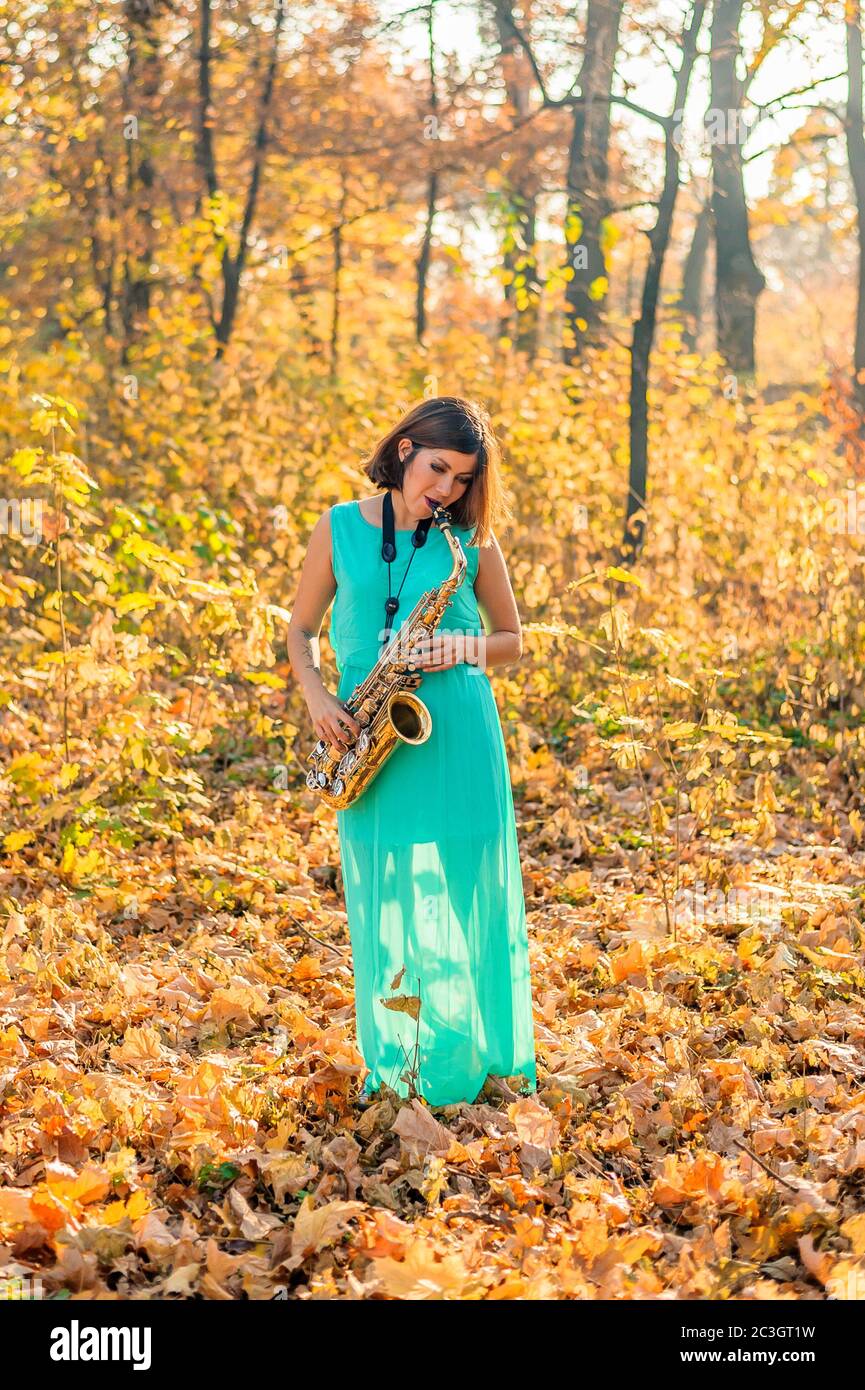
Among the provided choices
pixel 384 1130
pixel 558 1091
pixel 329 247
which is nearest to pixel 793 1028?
pixel 558 1091

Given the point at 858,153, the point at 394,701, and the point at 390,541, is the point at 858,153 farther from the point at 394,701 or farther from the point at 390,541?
the point at 394,701

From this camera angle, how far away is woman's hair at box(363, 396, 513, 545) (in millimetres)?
3811

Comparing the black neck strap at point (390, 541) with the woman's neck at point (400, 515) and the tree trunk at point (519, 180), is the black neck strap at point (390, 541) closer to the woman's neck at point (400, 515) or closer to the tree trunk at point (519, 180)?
the woman's neck at point (400, 515)

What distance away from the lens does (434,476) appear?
384 centimetres

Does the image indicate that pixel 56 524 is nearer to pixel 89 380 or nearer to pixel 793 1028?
pixel 793 1028

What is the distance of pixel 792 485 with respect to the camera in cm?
1105

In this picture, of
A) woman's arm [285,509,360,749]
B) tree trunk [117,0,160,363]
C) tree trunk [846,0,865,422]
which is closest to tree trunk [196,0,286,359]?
tree trunk [117,0,160,363]

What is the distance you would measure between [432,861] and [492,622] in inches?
30.4

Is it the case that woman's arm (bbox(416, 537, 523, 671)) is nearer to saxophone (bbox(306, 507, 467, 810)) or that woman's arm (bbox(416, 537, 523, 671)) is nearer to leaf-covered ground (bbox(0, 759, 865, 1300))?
saxophone (bbox(306, 507, 467, 810))

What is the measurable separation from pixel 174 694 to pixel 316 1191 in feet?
16.5

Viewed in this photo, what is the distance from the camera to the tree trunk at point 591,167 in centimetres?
1049

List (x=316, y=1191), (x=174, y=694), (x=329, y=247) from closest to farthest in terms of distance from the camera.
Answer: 1. (x=316, y=1191)
2. (x=174, y=694)
3. (x=329, y=247)

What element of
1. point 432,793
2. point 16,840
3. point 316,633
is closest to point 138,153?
point 16,840

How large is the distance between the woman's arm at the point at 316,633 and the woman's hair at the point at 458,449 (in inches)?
8.9
